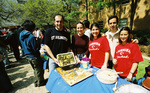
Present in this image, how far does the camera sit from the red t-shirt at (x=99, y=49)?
192 centimetres

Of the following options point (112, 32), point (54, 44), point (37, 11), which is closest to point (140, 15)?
point (112, 32)

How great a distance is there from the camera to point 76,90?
1.26 m

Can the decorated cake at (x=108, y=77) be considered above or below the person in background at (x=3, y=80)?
above

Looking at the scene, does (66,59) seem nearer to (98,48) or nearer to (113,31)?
(98,48)

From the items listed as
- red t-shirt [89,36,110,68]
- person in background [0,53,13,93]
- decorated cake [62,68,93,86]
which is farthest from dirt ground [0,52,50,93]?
red t-shirt [89,36,110,68]

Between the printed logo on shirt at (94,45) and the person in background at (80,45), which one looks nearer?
the printed logo on shirt at (94,45)

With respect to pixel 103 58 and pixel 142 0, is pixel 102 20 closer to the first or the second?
pixel 142 0

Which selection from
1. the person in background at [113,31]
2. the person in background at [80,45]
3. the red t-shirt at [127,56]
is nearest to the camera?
the red t-shirt at [127,56]

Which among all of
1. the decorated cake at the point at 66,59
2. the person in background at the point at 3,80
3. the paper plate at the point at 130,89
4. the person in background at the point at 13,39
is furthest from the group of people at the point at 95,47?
the person in background at the point at 13,39

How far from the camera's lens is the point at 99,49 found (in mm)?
1936

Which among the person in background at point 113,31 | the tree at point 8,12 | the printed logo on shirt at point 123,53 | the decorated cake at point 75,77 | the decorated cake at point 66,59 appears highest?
the tree at point 8,12

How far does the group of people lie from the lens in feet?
5.54

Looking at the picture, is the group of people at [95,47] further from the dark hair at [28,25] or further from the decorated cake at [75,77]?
the decorated cake at [75,77]

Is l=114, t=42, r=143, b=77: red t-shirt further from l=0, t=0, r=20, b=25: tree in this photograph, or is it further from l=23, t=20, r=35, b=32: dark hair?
l=0, t=0, r=20, b=25: tree
